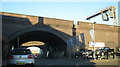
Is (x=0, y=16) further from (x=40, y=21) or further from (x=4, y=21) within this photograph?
(x=40, y=21)

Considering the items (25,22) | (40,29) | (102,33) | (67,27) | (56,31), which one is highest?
(25,22)

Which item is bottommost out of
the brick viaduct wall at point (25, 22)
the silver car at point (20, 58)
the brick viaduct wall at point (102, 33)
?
the silver car at point (20, 58)

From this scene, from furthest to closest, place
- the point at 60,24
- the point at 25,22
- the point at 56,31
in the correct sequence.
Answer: the point at 60,24 < the point at 56,31 < the point at 25,22

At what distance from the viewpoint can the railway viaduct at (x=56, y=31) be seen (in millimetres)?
→ 39050

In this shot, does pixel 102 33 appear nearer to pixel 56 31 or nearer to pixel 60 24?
pixel 60 24

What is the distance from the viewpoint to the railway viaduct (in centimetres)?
3905

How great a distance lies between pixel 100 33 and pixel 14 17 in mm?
24488

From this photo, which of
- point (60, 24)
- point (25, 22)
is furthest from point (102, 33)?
A: point (25, 22)

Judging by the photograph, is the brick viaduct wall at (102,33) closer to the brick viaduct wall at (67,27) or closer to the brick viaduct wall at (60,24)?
the brick viaduct wall at (67,27)

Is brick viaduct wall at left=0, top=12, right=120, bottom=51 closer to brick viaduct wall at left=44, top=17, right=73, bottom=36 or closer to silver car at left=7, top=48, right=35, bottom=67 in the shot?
brick viaduct wall at left=44, top=17, right=73, bottom=36

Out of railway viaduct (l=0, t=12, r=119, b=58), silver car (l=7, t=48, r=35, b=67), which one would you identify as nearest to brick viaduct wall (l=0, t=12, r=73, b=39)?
railway viaduct (l=0, t=12, r=119, b=58)

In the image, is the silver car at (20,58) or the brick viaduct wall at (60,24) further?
the brick viaduct wall at (60,24)

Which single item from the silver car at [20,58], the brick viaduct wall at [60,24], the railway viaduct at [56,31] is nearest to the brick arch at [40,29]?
the railway viaduct at [56,31]

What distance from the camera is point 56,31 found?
45.8 meters
